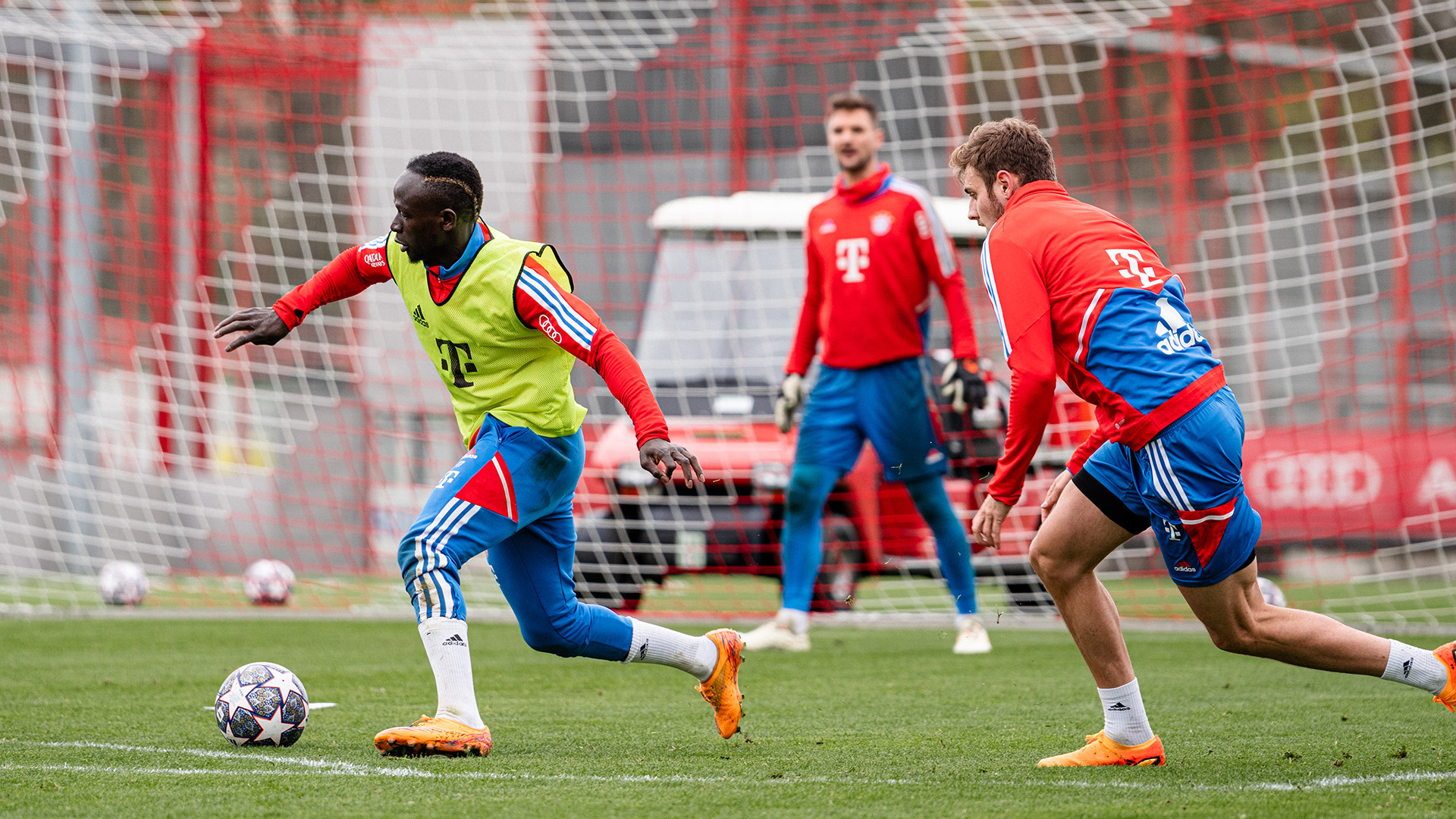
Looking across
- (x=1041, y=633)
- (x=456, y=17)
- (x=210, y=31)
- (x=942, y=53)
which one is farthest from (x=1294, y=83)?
(x=210, y=31)

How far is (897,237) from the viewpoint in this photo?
7.10 metres

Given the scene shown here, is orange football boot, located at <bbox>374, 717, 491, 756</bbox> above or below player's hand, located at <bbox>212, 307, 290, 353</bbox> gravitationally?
below

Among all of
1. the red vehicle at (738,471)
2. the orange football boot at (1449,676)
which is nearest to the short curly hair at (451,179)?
the orange football boot at (1449,676)

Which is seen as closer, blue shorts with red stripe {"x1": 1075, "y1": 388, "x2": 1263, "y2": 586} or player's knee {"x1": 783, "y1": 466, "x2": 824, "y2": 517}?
blue shorts with red stripe {"x1": 1075, "y1": 388, "x2": 1263, "y2": 586}

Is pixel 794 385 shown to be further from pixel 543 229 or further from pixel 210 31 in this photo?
pixel 210 31

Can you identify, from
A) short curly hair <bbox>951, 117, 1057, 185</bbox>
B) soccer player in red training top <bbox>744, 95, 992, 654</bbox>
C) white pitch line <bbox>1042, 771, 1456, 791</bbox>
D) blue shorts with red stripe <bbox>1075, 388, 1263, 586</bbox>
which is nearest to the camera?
white pitch line <bbox>1042, 771, 1456, 791</bbox>

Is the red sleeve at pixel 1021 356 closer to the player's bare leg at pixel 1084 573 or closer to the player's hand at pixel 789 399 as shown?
the player's bare leg at pixel 1084 573

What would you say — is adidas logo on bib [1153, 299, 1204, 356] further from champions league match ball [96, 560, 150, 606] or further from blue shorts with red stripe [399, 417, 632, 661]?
champions league match ball [96, 560, 150, 606]

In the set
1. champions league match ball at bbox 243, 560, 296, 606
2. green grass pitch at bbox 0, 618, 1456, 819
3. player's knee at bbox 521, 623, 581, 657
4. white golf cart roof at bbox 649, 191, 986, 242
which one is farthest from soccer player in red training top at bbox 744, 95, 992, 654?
champions league match ball at bbox 243, 560, 296, 606

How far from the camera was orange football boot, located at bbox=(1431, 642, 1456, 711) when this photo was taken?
3859mm

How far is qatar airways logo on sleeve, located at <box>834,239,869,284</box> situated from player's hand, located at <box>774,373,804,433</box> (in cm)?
55

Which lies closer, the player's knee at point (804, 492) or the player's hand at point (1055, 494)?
the player's hand at point (1055, 494)

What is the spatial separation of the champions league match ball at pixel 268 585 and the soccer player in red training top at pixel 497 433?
5.73 meters

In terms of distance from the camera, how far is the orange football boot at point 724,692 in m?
4.47
